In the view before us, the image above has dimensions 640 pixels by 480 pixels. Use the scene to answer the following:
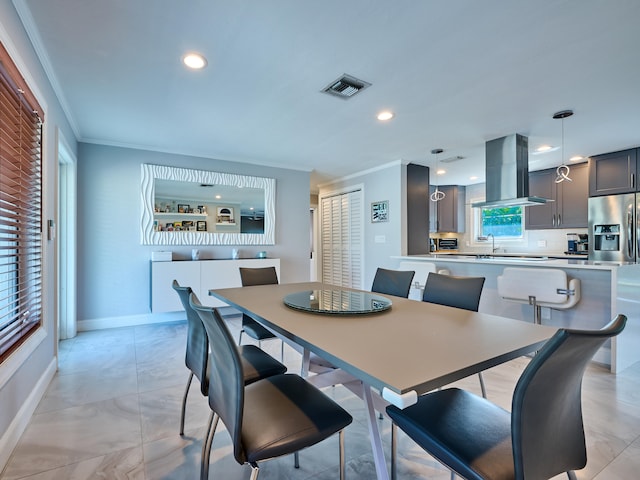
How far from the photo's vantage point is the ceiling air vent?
2445 millimetres

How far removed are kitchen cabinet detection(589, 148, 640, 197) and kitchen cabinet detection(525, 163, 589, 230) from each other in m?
0.36

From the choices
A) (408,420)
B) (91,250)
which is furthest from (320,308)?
(91,250)

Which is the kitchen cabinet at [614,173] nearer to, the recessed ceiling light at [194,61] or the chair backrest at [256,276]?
the chair backrest at [256,276]

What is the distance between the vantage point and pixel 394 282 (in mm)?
2539

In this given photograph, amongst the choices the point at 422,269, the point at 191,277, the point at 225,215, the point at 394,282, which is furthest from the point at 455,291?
the point at 225,215

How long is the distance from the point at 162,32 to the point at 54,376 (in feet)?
8.77

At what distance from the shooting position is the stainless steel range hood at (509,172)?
3631 mm

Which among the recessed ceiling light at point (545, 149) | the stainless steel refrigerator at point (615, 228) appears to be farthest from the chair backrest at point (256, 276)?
the stainless steel refrigerator at point (615, 228)

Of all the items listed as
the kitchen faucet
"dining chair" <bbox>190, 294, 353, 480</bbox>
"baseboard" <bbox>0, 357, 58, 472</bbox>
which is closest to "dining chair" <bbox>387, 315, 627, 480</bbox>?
"dining chair" <bbox>190, 294, 353, 480</bbox>

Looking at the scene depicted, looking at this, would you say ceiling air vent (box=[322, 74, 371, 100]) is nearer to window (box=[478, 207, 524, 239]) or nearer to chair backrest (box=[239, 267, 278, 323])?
chair backrest (box=[239, 267, 278, 323])

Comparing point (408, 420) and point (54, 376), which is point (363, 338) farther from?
point (54, 376)

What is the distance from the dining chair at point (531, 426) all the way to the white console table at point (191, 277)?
11.5ft

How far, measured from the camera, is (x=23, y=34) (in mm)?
1833

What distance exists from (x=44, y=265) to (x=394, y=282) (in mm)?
2561
